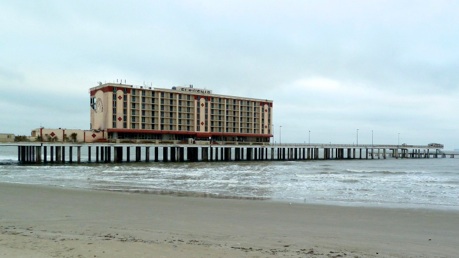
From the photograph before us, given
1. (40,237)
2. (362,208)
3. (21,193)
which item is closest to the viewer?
(40,237)

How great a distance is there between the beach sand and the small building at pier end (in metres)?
49.6

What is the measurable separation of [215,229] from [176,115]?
63.1 metres

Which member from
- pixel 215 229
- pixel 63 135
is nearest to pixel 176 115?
pixel 63 135

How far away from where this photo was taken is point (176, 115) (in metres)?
71.9

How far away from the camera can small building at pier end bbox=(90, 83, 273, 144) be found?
66.0m

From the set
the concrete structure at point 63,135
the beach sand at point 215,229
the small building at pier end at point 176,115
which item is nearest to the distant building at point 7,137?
the concrete structure at point 63,135

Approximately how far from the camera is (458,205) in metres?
16.0

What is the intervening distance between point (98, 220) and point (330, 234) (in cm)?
615

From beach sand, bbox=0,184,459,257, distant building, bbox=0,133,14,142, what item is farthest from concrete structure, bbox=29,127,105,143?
beach sand, bbox=0,184,459,257

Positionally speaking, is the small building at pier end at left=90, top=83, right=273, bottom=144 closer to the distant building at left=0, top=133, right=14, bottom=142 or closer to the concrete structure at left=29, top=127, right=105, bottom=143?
the concrete structure at left=29, top=127, right=105, bottom=143

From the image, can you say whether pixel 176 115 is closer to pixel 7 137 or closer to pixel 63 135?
pixel 63 135

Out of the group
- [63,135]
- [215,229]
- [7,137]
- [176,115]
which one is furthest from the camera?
[176,115]

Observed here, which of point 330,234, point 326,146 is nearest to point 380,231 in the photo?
point 330,234

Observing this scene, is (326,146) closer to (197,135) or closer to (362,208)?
(197,135)
